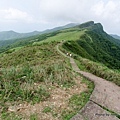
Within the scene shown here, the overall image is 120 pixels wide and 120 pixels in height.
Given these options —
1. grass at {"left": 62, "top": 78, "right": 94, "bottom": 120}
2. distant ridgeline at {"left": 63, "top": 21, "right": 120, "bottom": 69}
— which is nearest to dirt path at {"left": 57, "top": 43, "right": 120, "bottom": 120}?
grass at {"left": 62, "top": 78, "right": 94, "bottom": 120}

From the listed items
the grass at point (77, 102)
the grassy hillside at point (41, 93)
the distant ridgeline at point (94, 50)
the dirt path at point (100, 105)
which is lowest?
the distant ridgeline at point (94, 50)

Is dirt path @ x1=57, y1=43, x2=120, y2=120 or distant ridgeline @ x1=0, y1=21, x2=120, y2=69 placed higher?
dirt path @ x1=57, y1=43, x2=120, y2=120

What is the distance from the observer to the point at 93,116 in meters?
7.97

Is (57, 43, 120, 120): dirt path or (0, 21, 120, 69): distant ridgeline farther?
(0, 21, 120, 69): distant ridgeline

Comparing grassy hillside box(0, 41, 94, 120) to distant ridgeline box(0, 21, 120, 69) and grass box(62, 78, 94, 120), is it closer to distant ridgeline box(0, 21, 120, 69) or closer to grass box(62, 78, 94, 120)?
grass box(62, 78, 94, 120)

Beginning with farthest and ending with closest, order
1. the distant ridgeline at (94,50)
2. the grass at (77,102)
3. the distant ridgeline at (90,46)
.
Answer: the distant ridgeline at (90,46) → the distant ridgeline at (94,50) → the grass at (77,102)

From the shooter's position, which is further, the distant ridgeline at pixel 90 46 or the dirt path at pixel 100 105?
the distant ridgeline at pixel 90 46

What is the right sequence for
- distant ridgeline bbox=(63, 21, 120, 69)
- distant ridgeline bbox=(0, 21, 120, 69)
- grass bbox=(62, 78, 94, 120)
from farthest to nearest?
distant ridgeline bbox=(0, 21, 120, 69)
distant ridgeline bbox=(63, 21, 120, 69)
grass bbox=(62, 78, 94, 120)

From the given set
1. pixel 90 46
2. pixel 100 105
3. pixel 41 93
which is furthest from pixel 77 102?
pixel 90 46

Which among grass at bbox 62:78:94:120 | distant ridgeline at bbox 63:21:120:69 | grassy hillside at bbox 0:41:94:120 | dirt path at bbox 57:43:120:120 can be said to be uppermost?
grassy hillside at bbox 0:41:94:120

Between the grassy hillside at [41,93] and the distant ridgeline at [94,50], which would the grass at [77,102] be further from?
the distant ridgeline at [94,50]

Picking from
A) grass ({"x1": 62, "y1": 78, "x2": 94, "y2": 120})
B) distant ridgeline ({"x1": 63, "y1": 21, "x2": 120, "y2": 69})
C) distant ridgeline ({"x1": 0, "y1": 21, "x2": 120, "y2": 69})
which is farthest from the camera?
distant ridgeline ({"x1": 0, "y1": 21, "x2": 120, "y2": 69})

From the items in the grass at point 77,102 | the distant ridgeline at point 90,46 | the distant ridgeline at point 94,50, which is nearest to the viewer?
the grass at point 77,102

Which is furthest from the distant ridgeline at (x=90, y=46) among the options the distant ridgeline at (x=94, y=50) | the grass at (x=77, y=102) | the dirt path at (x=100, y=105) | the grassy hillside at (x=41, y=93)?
the grass at (x=77, y=102)
